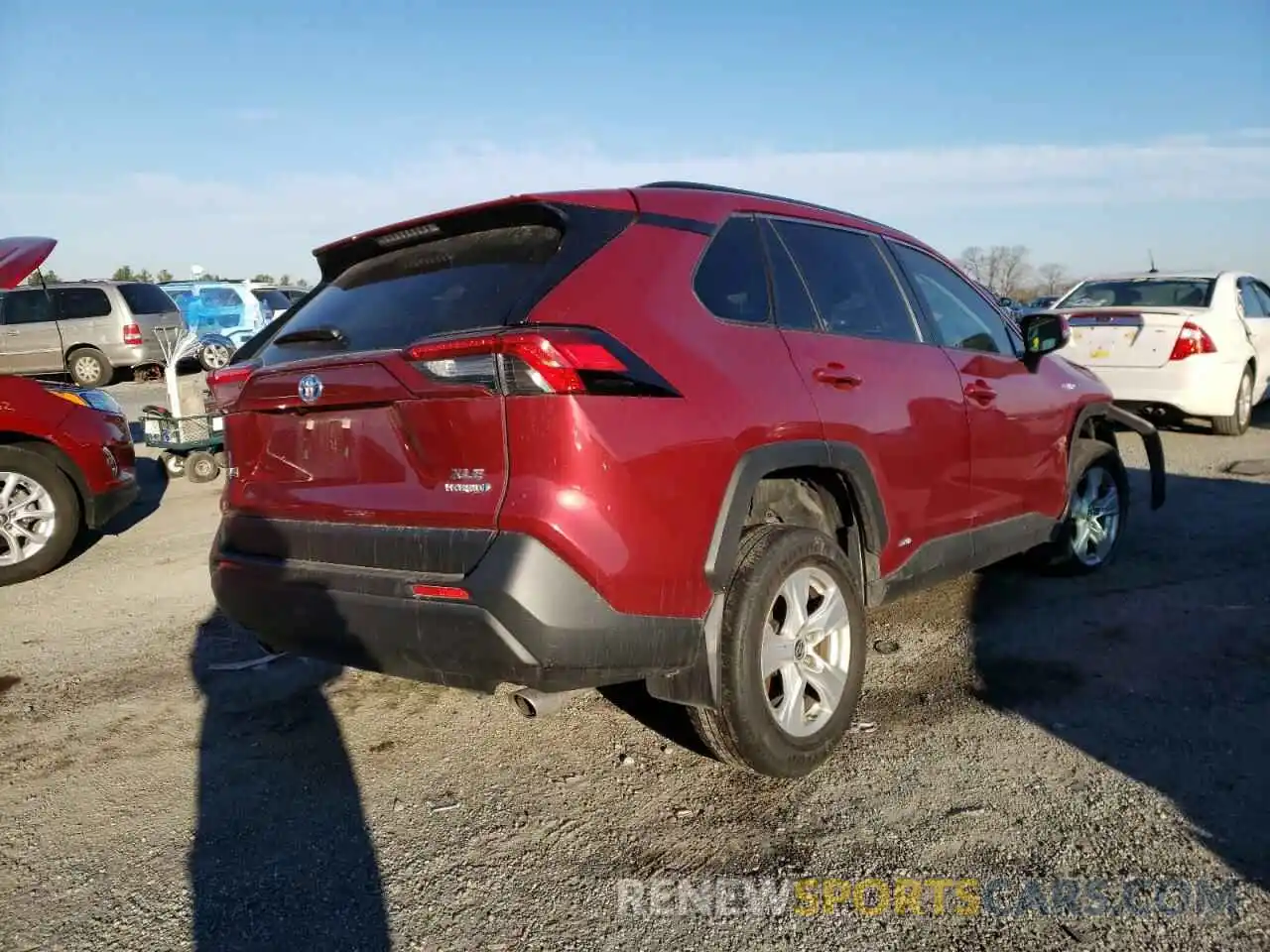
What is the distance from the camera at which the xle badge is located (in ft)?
8.11

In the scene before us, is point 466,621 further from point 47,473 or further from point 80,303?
point 80,303

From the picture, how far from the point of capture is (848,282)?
141 inches

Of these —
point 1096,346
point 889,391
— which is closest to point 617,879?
point 889,391

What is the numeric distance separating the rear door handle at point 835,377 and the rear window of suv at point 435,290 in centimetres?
99

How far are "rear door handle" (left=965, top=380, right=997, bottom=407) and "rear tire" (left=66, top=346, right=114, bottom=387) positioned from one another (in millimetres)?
16823

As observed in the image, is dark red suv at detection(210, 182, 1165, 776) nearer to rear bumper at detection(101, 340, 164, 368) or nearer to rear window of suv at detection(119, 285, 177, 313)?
rear bumper at detection(101, 340, 164, 368)

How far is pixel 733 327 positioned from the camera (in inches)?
114

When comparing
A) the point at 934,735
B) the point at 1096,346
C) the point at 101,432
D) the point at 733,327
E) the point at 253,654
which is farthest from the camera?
the point at 1096,346

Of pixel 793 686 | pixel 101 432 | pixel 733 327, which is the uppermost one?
pixel 733 327

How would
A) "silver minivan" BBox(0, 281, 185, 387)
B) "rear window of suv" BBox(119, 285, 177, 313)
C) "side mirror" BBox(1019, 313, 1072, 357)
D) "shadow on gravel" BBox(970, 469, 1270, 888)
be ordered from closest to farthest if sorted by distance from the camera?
"shadow on gravel" BBox(970, 469, 1270, 888) < "side mirror" BBox(1019, 313, 1072, 357) < "silver minivan" BBox(0, 281, 185, 387) < "rear window of suv" BBox(119, 285, 177, 313)

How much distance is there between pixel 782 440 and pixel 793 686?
31.5 inches

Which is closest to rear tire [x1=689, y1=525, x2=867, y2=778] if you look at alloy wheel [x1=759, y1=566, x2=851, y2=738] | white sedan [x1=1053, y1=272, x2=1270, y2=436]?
alloy wheel [x1=759, y1=566, x2=851, y2=738]

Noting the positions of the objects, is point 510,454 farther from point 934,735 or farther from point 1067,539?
point 1067,539

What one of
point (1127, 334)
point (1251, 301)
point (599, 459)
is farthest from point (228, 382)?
point (1251, 301)
